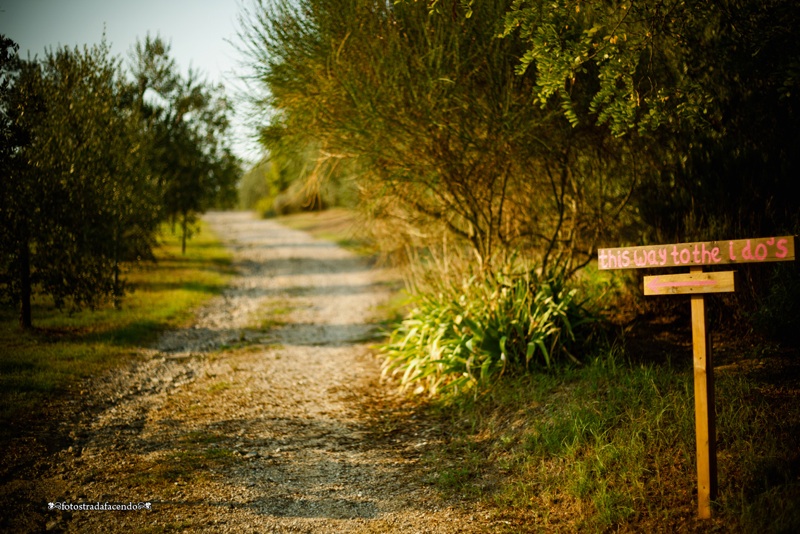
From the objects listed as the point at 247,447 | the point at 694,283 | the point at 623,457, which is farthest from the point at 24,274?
the point at 694,283

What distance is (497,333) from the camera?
256 inches

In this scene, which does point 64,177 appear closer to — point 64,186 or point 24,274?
point 64,186

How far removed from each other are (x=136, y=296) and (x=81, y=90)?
4.69 meters

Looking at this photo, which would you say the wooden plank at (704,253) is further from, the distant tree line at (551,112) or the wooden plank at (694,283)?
the distant tree line at (551,112)

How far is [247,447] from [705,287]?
4.13 metres

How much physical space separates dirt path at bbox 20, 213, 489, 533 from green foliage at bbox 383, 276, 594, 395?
0.88 meters

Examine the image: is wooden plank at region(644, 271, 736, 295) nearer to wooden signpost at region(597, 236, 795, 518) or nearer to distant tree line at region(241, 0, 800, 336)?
wooden signpost at region(597, 236, 795, 518)

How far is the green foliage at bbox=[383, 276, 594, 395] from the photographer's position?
6.27 metres

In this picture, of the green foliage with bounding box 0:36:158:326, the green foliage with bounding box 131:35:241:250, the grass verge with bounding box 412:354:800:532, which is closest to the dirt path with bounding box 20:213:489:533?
the grass verge with bounding box 412:354:800:532

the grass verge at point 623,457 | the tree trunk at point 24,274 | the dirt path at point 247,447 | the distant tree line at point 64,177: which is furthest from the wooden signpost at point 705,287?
the tree trunk at point 24,274

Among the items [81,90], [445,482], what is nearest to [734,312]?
[445,482]

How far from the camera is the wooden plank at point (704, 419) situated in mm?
3418

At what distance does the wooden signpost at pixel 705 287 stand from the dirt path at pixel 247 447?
1.50 m

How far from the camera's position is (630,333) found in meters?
6.51
